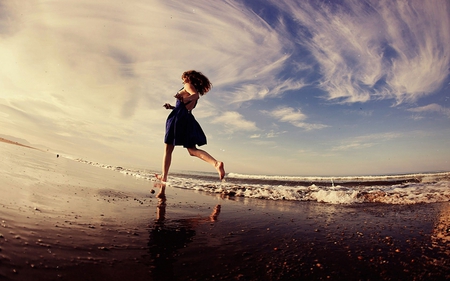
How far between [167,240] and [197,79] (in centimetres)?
416

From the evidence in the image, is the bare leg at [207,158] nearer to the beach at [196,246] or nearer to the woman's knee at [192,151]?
the woman's knee at [192,151]

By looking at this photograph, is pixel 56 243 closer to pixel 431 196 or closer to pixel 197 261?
pixel 197 261

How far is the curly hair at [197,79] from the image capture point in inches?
207

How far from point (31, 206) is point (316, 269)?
248 centimetres

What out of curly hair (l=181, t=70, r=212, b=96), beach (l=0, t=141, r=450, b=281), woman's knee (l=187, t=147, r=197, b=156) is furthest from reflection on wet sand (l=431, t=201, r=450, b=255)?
curly hair (l=181, t=70, r=212, b=96)

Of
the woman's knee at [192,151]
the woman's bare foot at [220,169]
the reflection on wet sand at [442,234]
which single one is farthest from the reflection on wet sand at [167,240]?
the woman's knee at [192,151]

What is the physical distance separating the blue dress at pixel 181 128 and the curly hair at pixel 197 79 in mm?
659

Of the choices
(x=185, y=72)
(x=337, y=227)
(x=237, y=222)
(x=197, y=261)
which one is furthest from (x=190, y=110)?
(x=197, y=261)

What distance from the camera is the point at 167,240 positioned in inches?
68.1

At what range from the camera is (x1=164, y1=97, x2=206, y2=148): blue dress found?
192 inches

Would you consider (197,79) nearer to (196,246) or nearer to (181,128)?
(181,128)

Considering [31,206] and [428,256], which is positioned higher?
[31,206]

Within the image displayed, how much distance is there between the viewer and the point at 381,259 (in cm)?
153

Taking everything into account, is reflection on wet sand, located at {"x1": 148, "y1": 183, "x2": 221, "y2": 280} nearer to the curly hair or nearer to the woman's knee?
the woman's knee
